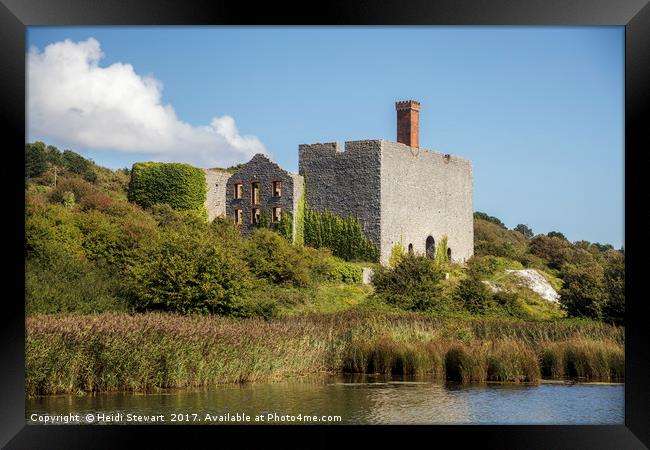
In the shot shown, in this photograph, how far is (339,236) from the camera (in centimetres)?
2944

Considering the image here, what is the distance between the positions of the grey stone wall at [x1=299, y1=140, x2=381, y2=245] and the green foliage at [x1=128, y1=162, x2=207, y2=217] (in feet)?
13.0

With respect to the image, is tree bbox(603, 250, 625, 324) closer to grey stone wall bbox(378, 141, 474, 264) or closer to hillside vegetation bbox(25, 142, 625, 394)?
hillside vegetation bbox(25, 142, 625, 394)

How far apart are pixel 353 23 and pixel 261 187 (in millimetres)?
22832

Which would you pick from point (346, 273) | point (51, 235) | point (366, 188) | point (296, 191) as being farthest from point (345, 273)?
point (51, 235)

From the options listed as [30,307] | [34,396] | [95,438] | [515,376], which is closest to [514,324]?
[515,376]

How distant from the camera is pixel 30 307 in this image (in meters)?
15.2

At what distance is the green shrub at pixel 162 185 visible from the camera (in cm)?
2991

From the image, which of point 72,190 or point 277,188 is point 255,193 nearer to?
point 277,188

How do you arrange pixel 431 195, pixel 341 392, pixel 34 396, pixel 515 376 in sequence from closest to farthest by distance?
pixel 34 396, pixel 341 392, pixel 515 376, pixel 431 195

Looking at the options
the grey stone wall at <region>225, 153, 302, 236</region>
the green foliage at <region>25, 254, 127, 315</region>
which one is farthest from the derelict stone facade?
the green foliage at <region>25, 254, 127, 315</region>

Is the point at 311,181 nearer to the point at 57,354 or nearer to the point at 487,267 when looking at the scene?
the point at 487,267

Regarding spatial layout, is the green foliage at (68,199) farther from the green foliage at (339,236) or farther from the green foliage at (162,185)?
the green foliage at (339,236)

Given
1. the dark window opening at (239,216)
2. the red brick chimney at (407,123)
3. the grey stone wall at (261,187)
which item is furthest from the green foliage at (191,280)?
the red brick chimney at (407,123)
